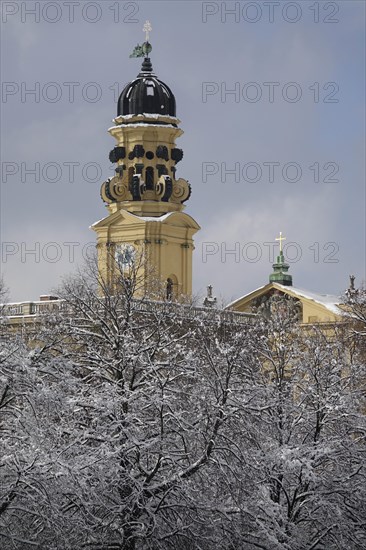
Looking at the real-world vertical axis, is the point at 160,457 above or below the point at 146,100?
below

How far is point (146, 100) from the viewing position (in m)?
114

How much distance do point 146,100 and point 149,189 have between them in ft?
14.4

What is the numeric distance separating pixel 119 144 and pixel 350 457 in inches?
2287

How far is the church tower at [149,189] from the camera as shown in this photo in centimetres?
11362

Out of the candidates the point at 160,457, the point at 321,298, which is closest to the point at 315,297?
the point at 321,298

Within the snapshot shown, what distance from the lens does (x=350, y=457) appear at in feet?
191

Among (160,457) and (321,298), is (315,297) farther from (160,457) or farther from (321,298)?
(160,457)

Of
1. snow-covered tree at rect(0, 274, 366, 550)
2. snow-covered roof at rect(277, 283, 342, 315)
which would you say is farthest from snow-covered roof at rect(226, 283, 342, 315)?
snow-covered tree at rect(0, 274, 366, 550)

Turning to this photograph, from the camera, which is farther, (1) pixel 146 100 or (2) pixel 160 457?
(1) pixel 146 100

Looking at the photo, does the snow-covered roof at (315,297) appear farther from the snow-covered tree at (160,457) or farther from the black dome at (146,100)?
the snow-covered tree at (160,457)

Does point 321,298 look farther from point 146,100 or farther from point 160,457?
point 160,457

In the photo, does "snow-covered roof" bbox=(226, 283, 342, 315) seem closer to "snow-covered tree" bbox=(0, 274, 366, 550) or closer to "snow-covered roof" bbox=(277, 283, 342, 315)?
"snow-covered roof" bbox=(277, 283, 342, 315)

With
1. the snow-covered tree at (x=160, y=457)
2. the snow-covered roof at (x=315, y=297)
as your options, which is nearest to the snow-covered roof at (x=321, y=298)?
the snow-covered roof at (x=315, y=297)

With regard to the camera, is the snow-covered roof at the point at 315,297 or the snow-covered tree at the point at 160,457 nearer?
the snow-covered tree at the point at 160,457
